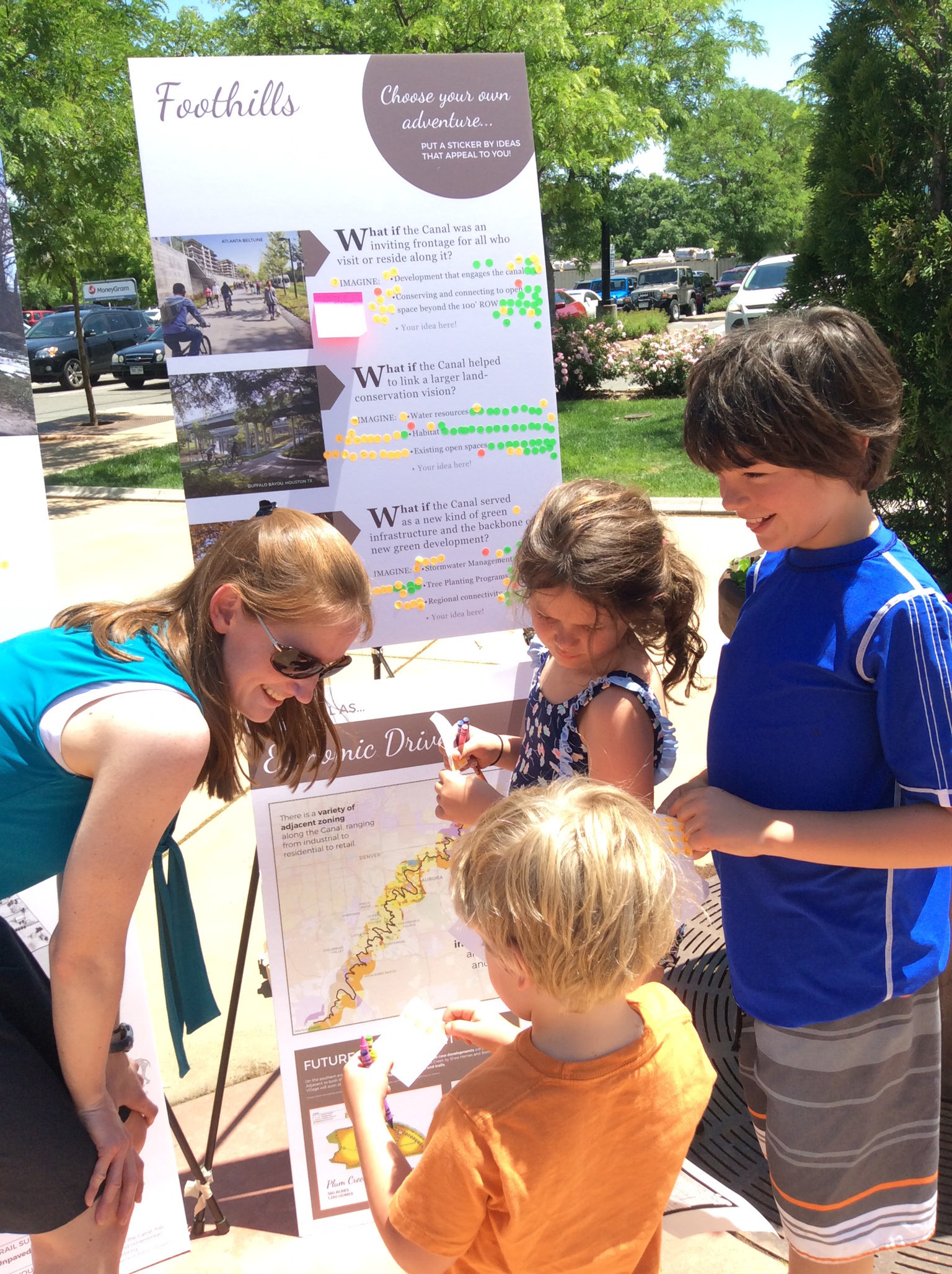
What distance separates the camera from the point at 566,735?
1688mm

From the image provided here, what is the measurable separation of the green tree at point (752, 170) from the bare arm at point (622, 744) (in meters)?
34.1

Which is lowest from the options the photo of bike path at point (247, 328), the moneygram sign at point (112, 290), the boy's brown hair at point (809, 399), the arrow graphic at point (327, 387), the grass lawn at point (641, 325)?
the boy's brown hair at point (809, 399)

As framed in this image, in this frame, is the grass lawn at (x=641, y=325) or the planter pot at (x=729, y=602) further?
the grass lawn at (x=641, y=325)

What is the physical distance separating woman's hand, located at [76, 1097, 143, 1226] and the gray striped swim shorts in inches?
37.7

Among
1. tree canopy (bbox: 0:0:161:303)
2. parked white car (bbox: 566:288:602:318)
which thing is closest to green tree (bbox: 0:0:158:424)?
tree canopy (bbox: 0:0:161:303)

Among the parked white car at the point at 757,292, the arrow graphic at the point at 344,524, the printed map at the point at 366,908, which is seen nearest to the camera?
the printed map at the point at 366,908

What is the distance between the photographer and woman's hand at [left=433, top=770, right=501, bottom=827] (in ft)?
6.30

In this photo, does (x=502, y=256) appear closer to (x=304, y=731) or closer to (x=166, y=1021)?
(x=304, y=731)

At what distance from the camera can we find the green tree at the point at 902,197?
8.88 ft

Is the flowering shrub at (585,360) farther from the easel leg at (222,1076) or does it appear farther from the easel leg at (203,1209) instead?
the easel leg at (203,1209)

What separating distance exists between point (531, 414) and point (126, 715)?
139 centimetres

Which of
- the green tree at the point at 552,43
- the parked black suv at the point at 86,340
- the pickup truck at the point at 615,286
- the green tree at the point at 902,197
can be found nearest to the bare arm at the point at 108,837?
the green tree at the point at 902,197

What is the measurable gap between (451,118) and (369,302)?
18.3 inches

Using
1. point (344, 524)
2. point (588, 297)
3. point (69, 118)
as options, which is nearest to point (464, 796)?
point (344, 524)
